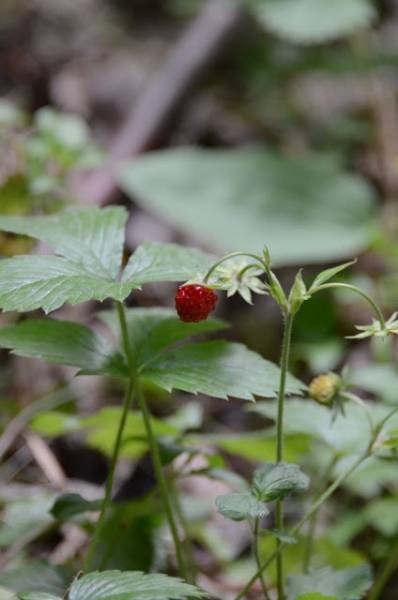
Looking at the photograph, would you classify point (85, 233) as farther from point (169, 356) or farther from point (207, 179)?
point (207, 179)

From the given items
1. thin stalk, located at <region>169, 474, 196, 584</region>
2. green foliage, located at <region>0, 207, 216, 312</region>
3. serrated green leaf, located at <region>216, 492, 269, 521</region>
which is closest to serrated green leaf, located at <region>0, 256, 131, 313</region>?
green foliage, located at <region>0, 207, 216, 312</region>

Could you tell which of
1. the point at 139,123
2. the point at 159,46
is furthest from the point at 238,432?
the point at 159,46

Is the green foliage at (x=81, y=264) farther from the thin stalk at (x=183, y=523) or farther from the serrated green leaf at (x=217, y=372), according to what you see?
the thin stalk at (x=183, y=523)

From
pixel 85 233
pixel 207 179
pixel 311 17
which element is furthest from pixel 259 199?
pixel 85 233

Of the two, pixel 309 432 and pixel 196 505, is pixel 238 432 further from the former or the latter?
pixel 309 432

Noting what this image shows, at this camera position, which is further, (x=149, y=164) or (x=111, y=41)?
(x=111, y=41)

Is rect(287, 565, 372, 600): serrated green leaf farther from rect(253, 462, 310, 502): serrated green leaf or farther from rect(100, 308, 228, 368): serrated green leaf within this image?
rect(100, 308, 228, 368): serrated green leaf
